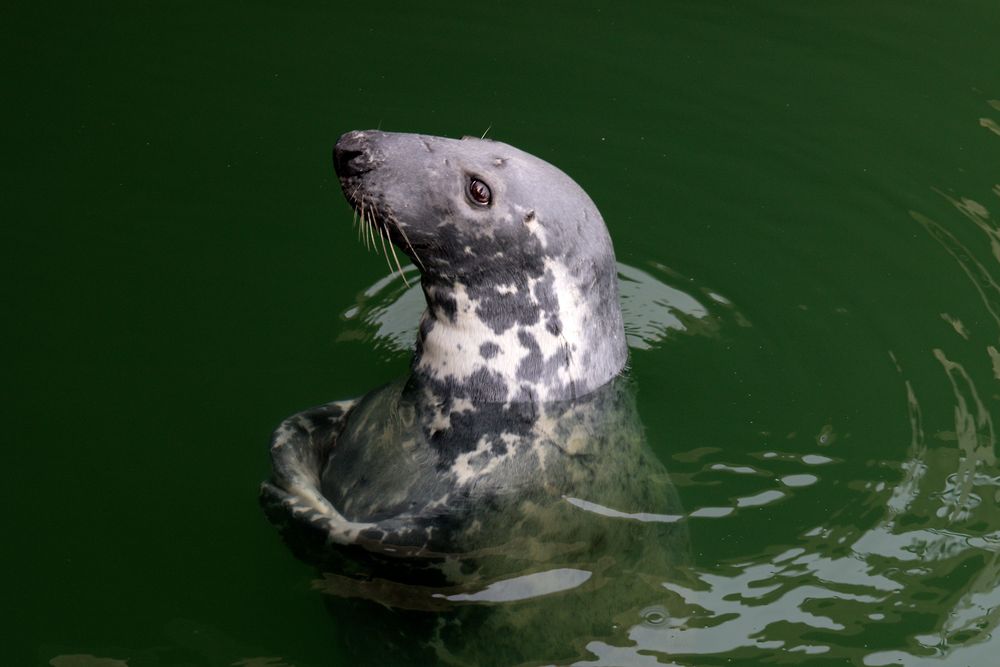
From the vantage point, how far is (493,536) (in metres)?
4.26

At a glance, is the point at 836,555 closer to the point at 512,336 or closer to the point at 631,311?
the point at 512,336

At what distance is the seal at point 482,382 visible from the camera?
4312 mm

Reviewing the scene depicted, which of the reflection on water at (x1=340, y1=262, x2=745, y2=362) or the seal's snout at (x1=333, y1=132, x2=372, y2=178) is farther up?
the seal's snout at (x1=333, y1=132, x2=372, y2=178)

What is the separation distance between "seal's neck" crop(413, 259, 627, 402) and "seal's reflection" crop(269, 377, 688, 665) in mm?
64

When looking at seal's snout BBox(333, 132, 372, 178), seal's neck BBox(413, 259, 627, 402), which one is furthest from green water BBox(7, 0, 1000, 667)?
seal's snout BBox(333, 132, 372, 178)

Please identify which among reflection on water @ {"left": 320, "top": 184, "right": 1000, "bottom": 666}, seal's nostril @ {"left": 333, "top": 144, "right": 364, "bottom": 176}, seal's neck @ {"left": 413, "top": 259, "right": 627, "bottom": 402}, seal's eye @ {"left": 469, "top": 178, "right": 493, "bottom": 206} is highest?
seal's nostril @ {"left": 333, "top": 144, "right": 364, "bottom": 176}

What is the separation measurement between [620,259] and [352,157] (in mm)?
2106

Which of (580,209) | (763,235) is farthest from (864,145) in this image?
(580,209)

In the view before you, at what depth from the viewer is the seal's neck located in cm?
450

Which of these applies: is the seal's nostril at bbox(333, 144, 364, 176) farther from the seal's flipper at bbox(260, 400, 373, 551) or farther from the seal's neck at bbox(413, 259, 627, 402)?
the seal's flipper at bbox(260, 400, 373, 551)

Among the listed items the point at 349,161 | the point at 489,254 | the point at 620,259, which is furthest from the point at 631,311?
the point at 349,161

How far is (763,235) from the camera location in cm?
656

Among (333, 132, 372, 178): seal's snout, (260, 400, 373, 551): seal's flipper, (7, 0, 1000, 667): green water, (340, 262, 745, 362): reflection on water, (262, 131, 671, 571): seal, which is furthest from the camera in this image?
(340, 262, 745, 362): reflection on water

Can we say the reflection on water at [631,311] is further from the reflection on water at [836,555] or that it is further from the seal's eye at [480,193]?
the seal's eye at [480,193]
